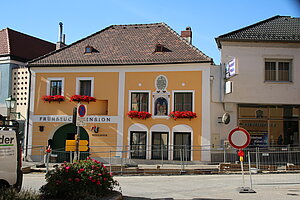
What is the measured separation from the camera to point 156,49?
78.0 feet

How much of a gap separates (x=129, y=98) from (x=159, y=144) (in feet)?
11.2

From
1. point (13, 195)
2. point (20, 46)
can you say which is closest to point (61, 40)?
point (20, 46)

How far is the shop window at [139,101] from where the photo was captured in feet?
75.4

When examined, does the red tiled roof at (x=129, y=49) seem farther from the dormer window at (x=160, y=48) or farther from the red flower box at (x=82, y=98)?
the red flower box at (x=82, y=98)

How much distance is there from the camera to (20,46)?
29188 millimetres

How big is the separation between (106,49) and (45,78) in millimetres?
4460

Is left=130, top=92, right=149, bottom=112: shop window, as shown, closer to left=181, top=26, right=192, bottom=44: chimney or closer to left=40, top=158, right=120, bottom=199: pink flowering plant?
left=181, top=26, right=192, bottom=44: chimney

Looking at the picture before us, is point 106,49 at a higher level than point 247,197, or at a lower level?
higher

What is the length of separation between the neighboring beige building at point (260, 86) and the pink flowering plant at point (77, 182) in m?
12.9

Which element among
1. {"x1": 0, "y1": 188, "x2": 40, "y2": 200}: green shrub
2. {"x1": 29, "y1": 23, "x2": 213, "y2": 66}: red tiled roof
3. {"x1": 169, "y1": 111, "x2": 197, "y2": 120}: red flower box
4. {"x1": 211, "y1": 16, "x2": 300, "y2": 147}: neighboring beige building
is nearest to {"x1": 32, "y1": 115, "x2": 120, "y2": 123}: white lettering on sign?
{"x1": 29, "y1": 23, "x2": 213, "y2": 66}: red tiled roof

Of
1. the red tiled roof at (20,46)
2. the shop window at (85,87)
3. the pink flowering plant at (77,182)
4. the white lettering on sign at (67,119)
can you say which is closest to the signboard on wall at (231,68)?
the white lettering on sign at (67,119)

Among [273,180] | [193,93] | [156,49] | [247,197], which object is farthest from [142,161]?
[247,197]

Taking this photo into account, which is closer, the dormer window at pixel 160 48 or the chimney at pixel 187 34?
the dormer window at pixel 160 48

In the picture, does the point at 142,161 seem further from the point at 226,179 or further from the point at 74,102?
the point at 226,179
